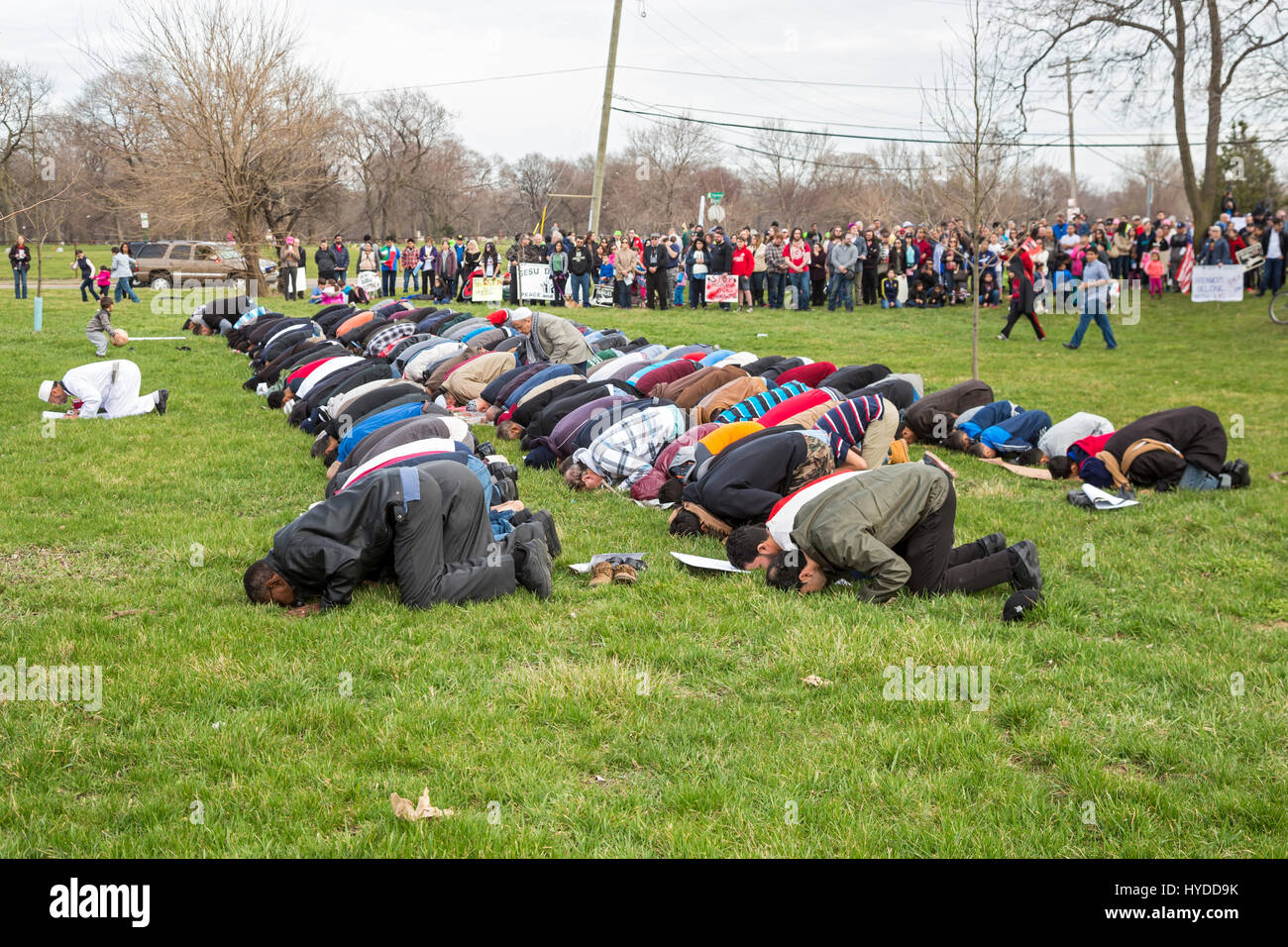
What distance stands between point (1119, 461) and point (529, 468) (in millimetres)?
5738

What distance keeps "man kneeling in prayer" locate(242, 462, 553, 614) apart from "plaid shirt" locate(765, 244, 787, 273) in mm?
21027

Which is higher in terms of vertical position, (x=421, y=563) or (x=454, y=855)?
(x=421, y=563)

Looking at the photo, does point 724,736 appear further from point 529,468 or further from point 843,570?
point 529,468

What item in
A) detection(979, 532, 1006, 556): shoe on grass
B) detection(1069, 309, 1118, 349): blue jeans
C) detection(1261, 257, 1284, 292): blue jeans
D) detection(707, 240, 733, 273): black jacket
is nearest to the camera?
detection(979, 532, 1006, 556): shoe on grass

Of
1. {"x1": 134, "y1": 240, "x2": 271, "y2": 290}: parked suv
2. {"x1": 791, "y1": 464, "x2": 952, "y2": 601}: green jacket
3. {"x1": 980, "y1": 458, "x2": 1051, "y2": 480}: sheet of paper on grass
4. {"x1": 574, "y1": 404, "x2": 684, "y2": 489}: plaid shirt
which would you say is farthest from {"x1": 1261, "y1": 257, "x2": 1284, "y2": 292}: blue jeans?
{"x1": 134, "y1": 240, "x2": 271, "y2": 290}: parked suv

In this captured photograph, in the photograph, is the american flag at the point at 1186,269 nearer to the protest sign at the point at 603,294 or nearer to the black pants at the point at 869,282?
the black pants at the point at 869,282

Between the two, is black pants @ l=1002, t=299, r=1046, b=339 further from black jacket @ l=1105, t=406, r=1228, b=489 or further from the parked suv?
the parked suv

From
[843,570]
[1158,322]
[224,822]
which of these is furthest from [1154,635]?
[1158,322]

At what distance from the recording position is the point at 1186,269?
2631 centimetres

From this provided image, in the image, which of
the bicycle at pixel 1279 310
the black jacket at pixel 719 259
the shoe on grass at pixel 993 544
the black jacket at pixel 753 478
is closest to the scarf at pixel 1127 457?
the shoe on grass at pixel 993 544

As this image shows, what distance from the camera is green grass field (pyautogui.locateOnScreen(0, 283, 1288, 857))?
12.5 ft

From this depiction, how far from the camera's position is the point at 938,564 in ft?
21.0

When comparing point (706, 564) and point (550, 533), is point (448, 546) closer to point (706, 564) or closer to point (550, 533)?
point (550, 533)

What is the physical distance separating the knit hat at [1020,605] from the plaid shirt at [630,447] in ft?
13.2
